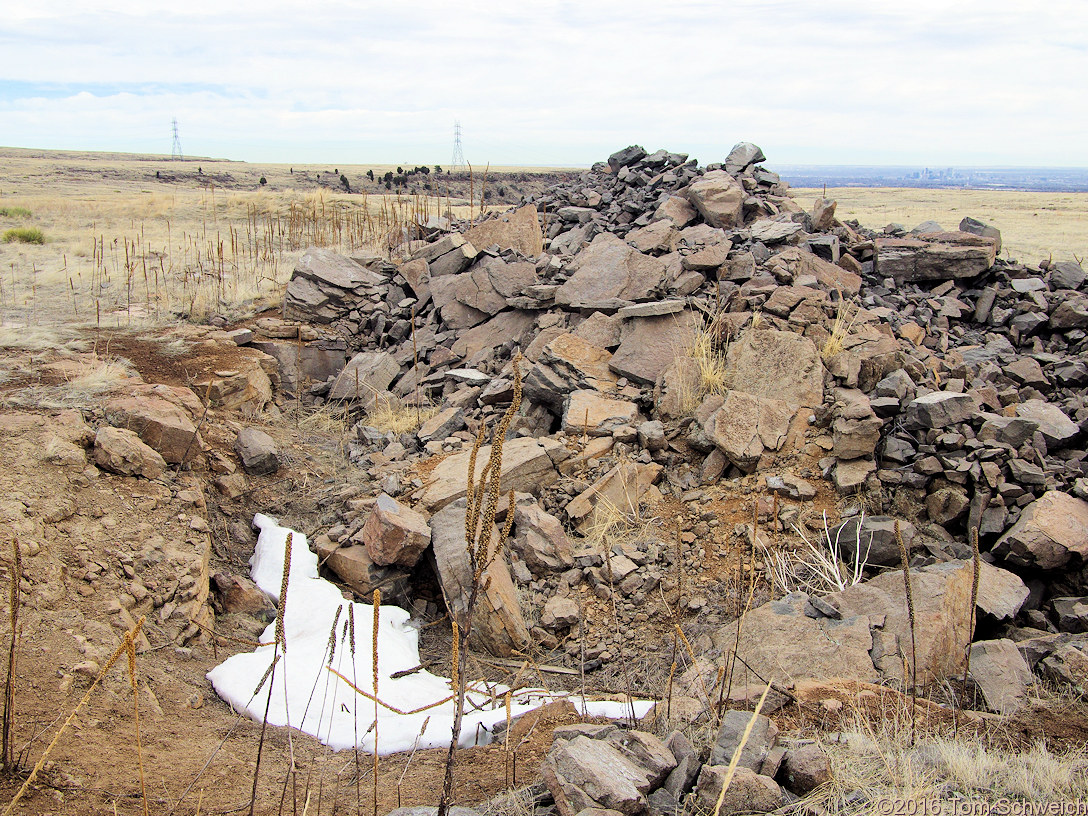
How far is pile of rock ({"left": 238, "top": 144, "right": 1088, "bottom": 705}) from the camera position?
4.70 metres

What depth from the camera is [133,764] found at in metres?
2.81

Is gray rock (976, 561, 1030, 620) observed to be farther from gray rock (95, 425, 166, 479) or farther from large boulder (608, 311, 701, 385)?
gray rock (95, 425, 166, 479)

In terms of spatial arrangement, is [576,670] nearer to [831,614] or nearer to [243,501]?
[831,614]

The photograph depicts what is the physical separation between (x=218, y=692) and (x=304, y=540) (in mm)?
1705

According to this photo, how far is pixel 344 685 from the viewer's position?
12.7ft

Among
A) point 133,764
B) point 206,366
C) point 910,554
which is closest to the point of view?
point 133,764

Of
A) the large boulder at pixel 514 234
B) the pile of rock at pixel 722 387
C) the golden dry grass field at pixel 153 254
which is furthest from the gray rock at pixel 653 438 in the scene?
the golden dry grass field at pixel 153 254

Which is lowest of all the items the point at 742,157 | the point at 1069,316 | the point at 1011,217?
A: the point at 1069,316

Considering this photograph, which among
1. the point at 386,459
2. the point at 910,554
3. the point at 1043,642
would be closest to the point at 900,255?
the point at 910,554

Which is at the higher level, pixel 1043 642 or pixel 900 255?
pixel 900 255

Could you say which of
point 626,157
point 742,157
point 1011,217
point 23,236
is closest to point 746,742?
A: point 742,157

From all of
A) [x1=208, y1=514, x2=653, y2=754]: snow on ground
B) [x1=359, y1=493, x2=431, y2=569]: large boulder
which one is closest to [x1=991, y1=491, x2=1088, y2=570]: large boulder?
[x1=208, y1=514, x2=653, y2=754]: snow on ground

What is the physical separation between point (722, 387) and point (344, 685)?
3.95 m

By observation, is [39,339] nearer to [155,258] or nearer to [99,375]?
[99,375]
